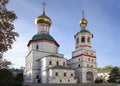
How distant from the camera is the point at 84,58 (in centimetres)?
5009

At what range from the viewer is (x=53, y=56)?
1813 inches

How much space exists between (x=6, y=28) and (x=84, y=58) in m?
38.7

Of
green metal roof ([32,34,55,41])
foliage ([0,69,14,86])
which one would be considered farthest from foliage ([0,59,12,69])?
green metal roof ([32,34,55,41])

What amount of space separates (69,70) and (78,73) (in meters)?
6.79

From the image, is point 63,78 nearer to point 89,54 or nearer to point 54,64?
point 54,64

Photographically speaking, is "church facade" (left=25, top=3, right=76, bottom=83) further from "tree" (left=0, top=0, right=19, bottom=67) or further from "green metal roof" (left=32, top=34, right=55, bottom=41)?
"tree" (left=0, top=0, right=19, bottom=67)

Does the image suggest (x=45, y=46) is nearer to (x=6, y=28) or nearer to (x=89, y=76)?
(x=89, y=76)

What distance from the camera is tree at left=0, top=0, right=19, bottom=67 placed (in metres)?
12.8

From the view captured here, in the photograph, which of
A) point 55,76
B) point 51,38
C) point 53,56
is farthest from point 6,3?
point 51,38

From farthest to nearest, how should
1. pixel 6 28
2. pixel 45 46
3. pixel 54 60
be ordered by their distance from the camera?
pixel 45 46
pixel 54 60
pixel 6 28

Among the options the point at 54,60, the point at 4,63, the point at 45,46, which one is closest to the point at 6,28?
the point at 4,63

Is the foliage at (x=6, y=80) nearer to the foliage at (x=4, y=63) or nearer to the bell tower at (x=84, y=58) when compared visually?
the foliage at (x=4, y=63)

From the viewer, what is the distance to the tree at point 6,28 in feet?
42.1

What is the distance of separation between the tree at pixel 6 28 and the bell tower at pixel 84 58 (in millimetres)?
37399
